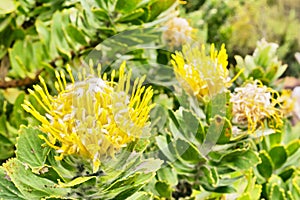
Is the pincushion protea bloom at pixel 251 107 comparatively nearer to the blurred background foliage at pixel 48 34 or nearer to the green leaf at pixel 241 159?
the green leaf at pixel 241 159

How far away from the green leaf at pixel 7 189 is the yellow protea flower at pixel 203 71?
1.01 feet

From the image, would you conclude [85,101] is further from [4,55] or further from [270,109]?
[4,55]

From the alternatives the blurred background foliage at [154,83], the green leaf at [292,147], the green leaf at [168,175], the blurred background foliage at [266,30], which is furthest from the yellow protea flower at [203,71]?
the blurred background foliage at [266,30]

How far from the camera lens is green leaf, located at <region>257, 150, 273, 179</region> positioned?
3.19 ft

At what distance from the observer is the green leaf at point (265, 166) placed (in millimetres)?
973

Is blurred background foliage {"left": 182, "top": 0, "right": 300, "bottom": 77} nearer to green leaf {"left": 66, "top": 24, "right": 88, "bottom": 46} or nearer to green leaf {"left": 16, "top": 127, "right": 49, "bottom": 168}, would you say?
green leaf {"left": 66, "top": 24, "right": 88, "bottom": 46}

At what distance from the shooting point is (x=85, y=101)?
0.62 metres

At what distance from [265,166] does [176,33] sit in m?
0.33

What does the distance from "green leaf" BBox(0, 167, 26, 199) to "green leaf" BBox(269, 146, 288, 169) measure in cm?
52

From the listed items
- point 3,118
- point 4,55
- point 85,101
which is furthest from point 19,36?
point 85,101

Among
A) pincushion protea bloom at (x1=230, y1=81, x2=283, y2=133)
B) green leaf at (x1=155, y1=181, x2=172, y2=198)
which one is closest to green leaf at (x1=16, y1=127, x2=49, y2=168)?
green leaf at (x1=155, y1=181, x2=172, y2=198)

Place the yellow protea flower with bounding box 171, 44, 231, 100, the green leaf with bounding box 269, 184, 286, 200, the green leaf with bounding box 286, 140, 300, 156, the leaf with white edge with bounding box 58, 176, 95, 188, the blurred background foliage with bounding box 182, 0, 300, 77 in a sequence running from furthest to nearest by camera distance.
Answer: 1. the blurred background foliage with bounding box 182, 0, 300, 77
2. the green leaf with bounding box 286, 140, 300, 156
3. the green leaf with bounding box 269, 184, 286, 200
4. the yellow protea flower with bounding box 171, 44, 231, 100
5. the leaf with white edge with bounding box 58, 176, 95, 188

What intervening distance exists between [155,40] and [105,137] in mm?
449

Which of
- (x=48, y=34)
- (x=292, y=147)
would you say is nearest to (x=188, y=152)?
(x=292, y=147)
